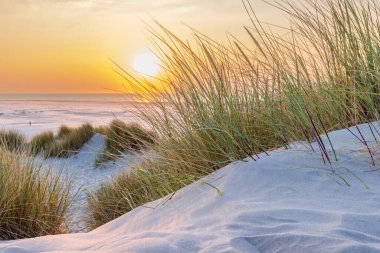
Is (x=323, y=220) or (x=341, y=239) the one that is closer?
(x=341, y=239)

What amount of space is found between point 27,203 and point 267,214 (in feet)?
6.53

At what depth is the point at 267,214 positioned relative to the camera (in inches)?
55.9

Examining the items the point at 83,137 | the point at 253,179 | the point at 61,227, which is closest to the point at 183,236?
the point at 253,179

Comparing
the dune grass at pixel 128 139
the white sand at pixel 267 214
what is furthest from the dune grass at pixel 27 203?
the white sand at pixel 267 214

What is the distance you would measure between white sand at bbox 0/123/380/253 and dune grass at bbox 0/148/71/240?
1.15 meters

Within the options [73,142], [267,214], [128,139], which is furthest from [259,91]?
[73,142]

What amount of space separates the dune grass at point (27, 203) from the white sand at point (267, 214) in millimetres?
1152

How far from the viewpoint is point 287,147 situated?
2160 millimetres

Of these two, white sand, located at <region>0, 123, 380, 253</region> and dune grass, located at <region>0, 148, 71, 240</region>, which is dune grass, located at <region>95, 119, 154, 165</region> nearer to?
dune grass, located at <region>0, 148, 71, 240</region>

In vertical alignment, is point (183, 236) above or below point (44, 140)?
below

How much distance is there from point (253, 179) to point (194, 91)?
105cm

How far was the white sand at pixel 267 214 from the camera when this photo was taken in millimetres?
1236

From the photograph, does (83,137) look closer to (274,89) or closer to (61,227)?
(61,227)

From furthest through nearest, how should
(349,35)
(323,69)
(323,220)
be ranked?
(323,69)
(349,35)
(323,220)
